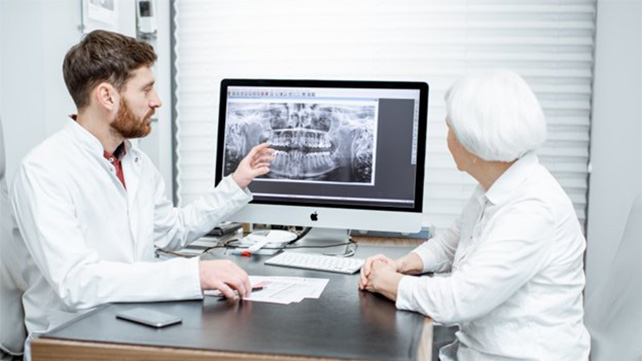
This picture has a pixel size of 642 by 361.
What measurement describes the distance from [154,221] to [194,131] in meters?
0.96

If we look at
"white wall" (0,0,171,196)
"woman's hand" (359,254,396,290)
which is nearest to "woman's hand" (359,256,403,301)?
"woman's hand" (359,254,396,290)

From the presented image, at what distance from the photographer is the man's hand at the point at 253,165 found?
1.89 meters

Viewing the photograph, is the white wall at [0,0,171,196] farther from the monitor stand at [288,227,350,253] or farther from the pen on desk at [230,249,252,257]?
the monitor stand at [288,227,350,253]

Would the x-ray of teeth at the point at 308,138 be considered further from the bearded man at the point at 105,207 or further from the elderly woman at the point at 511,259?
the elderly woman at the point at 511,259

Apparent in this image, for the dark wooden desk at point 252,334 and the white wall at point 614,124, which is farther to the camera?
the white wall at point 614,124

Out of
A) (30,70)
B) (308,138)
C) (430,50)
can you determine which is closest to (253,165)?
(308,138)

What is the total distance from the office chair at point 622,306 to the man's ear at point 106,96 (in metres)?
1.39

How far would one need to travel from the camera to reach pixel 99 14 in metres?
2.12

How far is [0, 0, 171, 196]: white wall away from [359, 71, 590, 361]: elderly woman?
1236mm

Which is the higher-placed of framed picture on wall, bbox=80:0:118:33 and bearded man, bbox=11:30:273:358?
framed picture on wall, bbox=80:0:118:33

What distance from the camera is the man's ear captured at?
1.61 metres

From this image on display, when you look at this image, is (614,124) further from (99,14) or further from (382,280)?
(99,14)

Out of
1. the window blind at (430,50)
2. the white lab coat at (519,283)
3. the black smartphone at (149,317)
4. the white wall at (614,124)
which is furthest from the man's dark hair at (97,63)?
the white wall at (614,124)

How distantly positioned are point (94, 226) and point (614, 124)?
6.46ft
